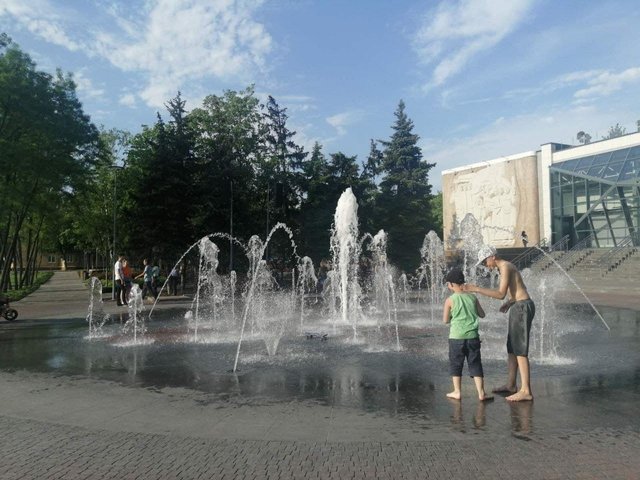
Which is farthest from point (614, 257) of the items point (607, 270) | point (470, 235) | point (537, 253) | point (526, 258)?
point (470, 235)

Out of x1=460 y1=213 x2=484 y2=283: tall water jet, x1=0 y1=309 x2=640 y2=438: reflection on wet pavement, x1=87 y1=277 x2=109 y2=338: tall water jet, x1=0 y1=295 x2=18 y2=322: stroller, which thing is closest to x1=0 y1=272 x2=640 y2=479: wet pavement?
x1=0 y1=309 x2=640 y2=438: reflection on wet pavement

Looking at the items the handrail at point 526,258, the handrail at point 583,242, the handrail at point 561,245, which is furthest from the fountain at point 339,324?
the handrail at point 561,245

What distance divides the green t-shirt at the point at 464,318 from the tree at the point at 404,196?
36.4m

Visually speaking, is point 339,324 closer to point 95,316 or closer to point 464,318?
point 95,316

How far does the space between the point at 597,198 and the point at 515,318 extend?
4018 centimetres

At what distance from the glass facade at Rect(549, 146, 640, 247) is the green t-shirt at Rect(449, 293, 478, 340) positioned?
35.9 meters

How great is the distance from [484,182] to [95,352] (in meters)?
44.8

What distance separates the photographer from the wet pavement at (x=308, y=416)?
4.27m

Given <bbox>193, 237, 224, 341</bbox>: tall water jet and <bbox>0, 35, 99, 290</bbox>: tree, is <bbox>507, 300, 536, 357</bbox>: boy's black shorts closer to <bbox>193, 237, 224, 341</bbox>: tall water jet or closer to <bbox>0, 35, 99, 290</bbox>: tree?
<bbox>193, 237, 224, 341</bbox>: tall water jet

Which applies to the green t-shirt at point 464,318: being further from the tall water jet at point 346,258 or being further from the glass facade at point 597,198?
the glass facade at point 597,198

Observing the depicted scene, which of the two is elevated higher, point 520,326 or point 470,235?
point 470,235

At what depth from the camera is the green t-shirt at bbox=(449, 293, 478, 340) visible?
6.05 metres

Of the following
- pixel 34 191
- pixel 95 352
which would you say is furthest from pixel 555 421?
pixel 34 191

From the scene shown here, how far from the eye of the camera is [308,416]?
5602 millimetres
